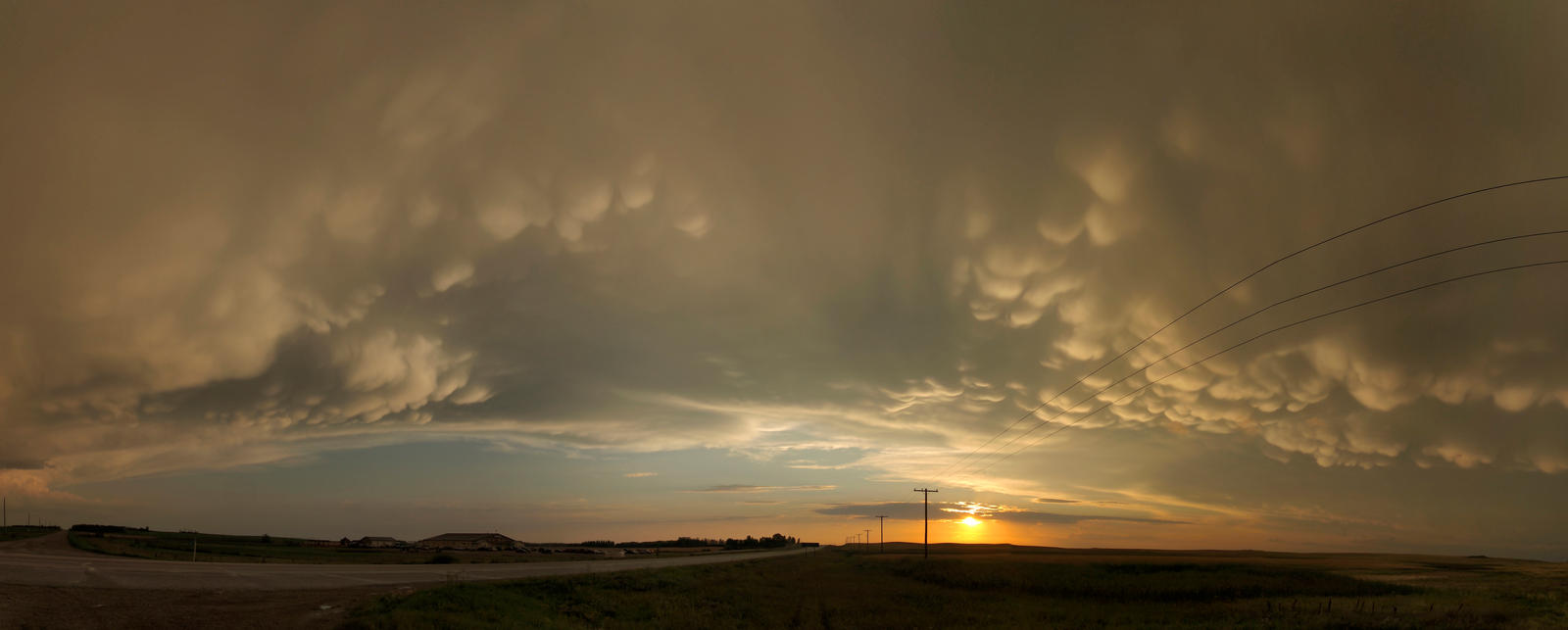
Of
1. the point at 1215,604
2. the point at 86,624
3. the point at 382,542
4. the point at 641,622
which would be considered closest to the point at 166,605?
the point at 86,624

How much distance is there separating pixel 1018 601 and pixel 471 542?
147 meters

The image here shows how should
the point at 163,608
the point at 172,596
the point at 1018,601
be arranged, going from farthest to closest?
the point at 1018,601 < the point at 172,596 < the point at 163,608

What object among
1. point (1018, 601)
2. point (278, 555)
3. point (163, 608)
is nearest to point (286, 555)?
point (278, 555)

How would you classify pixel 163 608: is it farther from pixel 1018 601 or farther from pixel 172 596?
pixel 1018 601

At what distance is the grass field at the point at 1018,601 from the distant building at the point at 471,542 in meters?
107

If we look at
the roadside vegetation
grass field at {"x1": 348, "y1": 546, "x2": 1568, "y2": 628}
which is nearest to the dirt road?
grass field at {"x1": 348, "y1": 546, "x2": 1568, "y2": 628}

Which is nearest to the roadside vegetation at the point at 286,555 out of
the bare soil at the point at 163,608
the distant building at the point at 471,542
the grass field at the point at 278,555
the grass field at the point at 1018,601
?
the grass field at the point at 278,555

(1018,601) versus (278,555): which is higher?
(1018,601)

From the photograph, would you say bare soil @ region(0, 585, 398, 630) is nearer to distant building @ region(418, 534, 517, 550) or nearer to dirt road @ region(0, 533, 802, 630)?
dirt road @ region(0, 533, 802, 630)

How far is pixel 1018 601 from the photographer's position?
53.5 metres

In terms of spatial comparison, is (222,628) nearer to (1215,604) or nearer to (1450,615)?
(1450,615)

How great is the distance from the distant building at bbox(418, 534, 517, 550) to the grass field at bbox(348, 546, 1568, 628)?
10703 centimetres

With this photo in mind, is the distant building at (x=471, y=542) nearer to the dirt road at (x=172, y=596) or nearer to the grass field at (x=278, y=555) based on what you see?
the grass field at (x=278, y=555)

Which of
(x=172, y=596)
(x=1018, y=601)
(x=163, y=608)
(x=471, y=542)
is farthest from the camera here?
(x=471, y=542)
